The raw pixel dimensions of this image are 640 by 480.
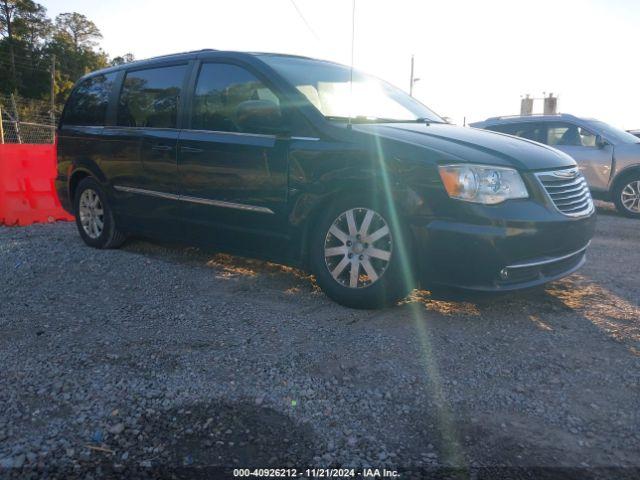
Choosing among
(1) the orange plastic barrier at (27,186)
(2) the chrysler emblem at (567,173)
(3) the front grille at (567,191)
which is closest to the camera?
(3) the front grille at (567,191)

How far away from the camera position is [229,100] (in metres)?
4.70

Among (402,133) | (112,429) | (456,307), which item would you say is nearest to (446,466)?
(112,429)

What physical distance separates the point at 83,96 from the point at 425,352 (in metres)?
4.70

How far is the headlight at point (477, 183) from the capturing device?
362cm

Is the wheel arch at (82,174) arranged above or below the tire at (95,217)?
above

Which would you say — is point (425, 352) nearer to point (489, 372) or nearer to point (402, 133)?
point (489, 372)

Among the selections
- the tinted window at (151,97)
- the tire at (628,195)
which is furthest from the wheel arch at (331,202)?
the tire at (628,195)

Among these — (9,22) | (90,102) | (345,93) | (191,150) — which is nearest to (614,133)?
(345,93)

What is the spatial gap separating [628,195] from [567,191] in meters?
6.29

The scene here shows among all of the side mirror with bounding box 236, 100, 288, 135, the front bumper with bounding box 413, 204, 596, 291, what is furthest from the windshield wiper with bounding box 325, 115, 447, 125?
the front bumper with bounding box 413, 204, 596, 291

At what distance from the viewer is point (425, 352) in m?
3.36

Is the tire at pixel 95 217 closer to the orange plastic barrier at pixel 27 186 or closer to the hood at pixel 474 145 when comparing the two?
the orange plastic barrier at pixel 27 186

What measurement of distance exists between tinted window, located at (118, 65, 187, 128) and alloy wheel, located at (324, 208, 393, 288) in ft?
6.37

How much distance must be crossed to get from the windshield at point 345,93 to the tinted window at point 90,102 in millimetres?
2011
